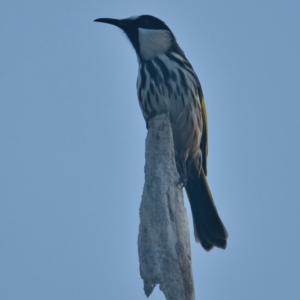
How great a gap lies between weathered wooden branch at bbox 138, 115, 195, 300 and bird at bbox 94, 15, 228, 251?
6.68 ft

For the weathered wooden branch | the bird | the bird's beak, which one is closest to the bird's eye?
the bird

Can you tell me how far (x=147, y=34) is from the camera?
26.7 feet

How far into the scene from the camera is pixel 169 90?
749cm

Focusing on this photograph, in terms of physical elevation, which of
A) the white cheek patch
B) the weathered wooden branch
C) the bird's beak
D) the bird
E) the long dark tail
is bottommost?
the weathered wooden branch

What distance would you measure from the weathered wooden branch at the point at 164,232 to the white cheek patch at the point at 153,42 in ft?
9.17

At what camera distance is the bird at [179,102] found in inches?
294

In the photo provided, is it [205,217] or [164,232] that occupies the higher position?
[205,217]

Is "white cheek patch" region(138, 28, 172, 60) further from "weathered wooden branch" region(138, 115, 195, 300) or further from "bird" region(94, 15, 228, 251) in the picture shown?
"weathered wooden branch" region(138, 115, 195, 300)

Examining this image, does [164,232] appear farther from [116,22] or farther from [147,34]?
[116,22]

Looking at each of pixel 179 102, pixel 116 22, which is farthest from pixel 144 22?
pixel 179 102

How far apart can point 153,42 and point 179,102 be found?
92cm

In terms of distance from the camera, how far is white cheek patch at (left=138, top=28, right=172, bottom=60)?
313 inches

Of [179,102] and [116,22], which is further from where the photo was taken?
[116,22]

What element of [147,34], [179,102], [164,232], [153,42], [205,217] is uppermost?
[147,34]
